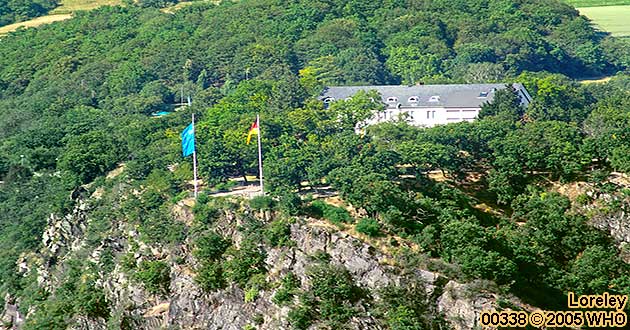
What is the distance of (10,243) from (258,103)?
2779 cm

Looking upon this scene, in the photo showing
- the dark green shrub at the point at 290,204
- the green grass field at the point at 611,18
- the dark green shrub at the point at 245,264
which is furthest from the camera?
the green grass field at the point at 611,18

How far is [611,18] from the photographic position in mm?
170750

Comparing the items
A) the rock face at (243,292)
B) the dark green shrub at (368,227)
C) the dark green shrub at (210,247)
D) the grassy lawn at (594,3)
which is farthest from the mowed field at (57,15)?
the dark green shrub at (368,227)

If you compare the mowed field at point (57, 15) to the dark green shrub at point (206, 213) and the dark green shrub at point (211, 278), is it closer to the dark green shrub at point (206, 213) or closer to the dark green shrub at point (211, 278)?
the dark green shrub at point (206, 213)

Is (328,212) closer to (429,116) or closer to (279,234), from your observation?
(279,234)

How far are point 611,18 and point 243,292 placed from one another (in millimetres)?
117934

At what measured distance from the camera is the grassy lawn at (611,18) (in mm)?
164050

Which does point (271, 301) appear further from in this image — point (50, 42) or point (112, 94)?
point (50, 42)

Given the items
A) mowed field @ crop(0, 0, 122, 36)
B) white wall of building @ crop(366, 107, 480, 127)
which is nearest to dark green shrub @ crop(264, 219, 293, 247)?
white wall of building @ crop(366, 107, 480, 127)

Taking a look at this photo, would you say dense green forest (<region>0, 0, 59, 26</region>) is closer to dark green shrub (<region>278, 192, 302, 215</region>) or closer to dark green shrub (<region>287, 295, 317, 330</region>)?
dark green shrub (<region>278, 192, 302, 215</region>)

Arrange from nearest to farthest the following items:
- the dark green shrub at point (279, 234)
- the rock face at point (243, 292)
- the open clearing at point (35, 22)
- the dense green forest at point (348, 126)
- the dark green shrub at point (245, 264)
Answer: the rock face at point (243, 292) < the dark green shrub at point (245, 264) < the dark green shrub at point (279, 234) < the dense green forest at point (348, 126) < the open clearing at point (35, 22)

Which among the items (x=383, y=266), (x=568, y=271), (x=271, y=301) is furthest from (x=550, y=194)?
(x=271, y=301)

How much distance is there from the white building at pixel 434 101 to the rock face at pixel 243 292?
1056 inches

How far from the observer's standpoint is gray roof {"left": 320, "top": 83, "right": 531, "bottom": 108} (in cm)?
10061
